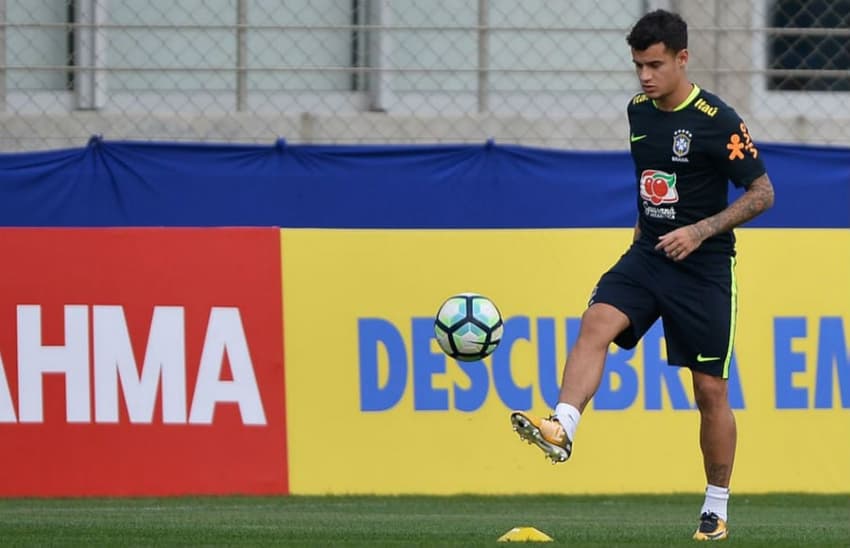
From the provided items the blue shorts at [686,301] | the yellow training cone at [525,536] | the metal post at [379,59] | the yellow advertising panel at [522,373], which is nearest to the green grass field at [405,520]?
the yellow training cone at [525,536]

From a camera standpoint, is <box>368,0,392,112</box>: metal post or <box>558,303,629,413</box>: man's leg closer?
<box>558,303,629,413</box>: man's leg

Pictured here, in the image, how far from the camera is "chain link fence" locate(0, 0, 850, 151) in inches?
440

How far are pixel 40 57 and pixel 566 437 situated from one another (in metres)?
6.12

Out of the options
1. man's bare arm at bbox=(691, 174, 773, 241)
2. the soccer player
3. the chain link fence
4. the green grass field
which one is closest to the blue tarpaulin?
the chain link fence

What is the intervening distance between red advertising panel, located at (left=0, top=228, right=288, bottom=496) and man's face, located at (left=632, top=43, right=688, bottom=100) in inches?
137

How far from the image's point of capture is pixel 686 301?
681 centimetres

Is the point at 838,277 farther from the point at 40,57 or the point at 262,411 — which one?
the point at 40,57

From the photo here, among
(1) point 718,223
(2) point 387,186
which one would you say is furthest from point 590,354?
(2) point 387,186

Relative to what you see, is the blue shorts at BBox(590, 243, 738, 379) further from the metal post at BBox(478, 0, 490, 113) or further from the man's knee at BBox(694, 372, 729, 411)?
the metal post at BBox(478, 0, 490, 113)

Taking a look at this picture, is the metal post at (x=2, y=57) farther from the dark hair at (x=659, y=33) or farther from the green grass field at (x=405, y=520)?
the dark hair at (x=659, y=33)

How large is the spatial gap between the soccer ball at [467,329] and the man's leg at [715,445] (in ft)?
3.31

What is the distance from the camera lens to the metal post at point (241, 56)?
11.4 metres

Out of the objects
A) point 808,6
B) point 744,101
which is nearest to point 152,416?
point 744,101

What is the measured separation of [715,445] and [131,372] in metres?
3.76
